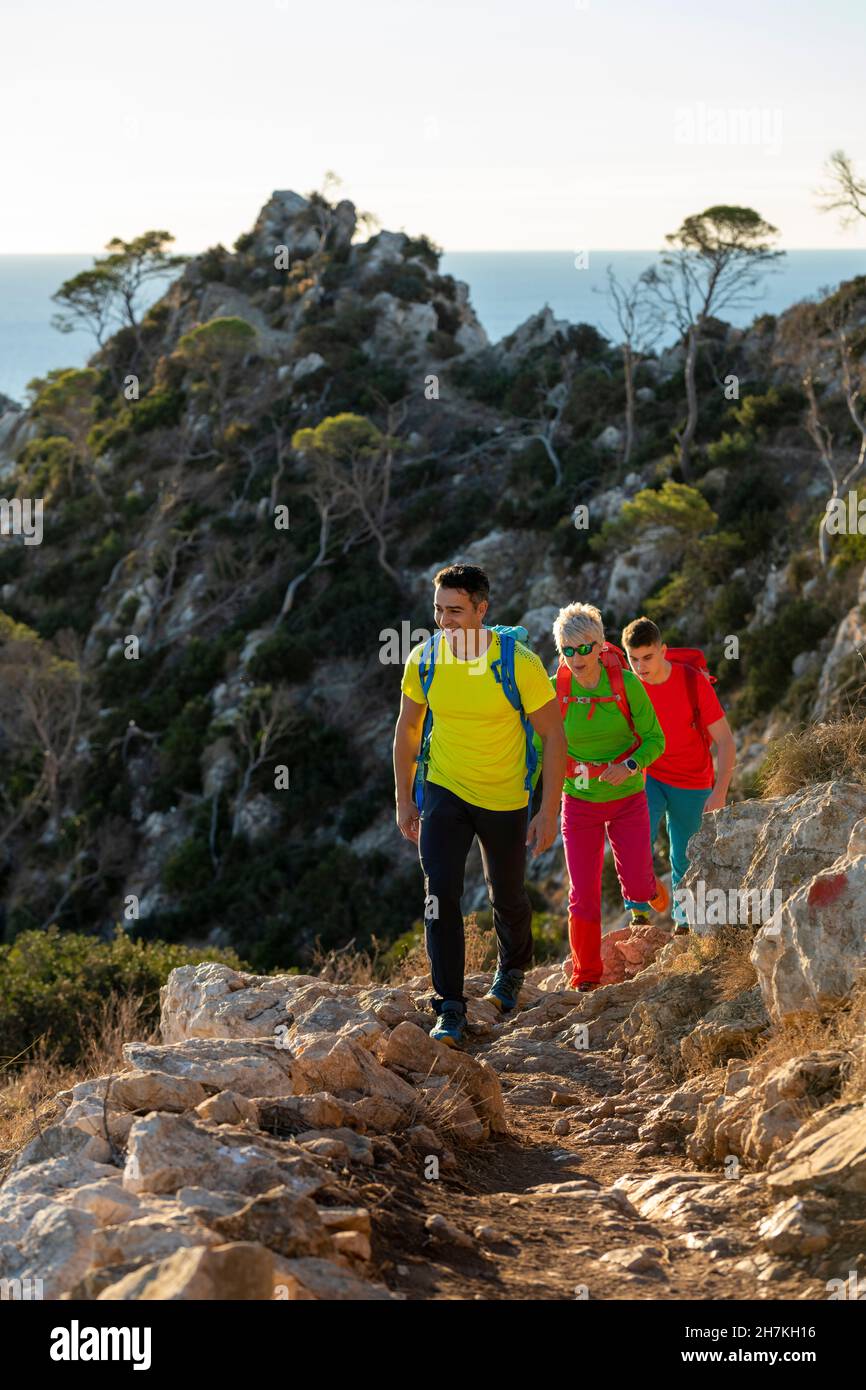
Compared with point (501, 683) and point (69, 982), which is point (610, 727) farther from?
point (69, 982)

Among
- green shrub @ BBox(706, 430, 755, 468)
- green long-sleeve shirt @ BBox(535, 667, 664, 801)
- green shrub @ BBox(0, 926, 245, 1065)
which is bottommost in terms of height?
green shrub @ BBox(0, 926, 245, 1065)

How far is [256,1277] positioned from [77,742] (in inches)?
1271

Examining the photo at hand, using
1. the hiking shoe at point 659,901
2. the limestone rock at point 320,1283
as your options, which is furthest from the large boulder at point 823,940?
the hiking shoe at point 659,901

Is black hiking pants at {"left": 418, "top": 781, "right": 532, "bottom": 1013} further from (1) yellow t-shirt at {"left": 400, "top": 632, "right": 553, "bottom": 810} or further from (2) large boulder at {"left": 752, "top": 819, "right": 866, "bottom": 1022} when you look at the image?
(2) large boulder at {"left": 752, "top": 819, "right": 866, "bottom": 1022}

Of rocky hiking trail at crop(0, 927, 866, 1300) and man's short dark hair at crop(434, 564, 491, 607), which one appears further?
man's short dark hair at crop(434, 564, 491, 607)

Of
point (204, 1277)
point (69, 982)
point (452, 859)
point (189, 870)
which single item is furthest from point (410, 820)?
point (189, 870)

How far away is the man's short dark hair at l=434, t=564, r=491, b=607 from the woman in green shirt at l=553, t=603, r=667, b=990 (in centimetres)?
85

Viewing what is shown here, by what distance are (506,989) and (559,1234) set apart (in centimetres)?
219

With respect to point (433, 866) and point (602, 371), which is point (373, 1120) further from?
point (602, 371)

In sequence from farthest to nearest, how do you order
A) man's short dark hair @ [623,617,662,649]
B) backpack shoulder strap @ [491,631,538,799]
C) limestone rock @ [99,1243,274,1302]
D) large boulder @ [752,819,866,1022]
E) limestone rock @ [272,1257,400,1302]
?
man's short dark hair @ [623,617,662,649] → backpack shoulder strap @ [491,631,538,799] → large boulder @ [752,819,866,1022] → limestone rock @ [272,1257,400,1302] → limestone rock @ [99,1243,274,1302]

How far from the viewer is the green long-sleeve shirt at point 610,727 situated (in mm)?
5734

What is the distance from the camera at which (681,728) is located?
6.18m

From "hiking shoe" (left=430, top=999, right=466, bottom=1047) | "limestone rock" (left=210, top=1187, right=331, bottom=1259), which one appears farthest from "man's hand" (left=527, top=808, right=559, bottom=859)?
"limestone rock" (left=210, top=1187, right=331, bottom=1259)

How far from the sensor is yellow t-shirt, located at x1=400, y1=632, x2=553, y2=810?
4812mm
